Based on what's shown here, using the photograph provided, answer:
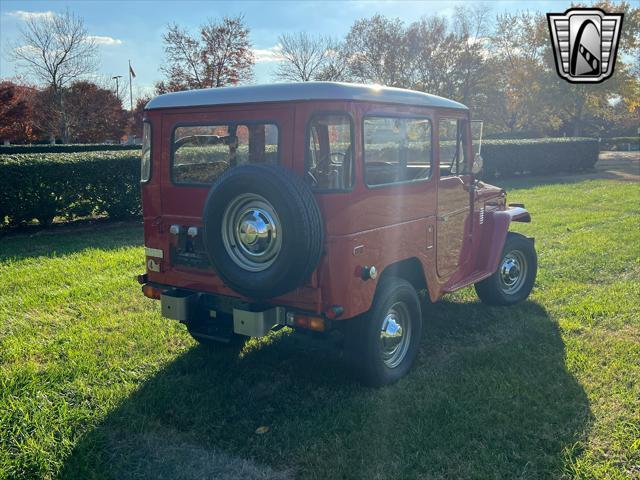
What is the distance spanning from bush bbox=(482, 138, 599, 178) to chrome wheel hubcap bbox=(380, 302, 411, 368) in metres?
14.5

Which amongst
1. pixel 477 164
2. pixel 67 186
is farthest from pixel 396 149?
pixel 67 186

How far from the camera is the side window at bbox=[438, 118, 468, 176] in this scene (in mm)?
4819

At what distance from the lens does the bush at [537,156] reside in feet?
60.9

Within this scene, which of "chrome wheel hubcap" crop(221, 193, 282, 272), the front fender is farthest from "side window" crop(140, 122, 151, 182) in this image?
the front fender

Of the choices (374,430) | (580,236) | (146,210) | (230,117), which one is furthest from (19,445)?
(580,236)

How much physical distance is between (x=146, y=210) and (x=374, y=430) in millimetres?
2390

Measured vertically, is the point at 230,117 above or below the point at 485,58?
below

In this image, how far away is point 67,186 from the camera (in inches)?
382

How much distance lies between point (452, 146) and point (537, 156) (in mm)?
16687

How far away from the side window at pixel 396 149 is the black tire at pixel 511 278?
177 centimetres

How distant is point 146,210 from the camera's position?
4430mm

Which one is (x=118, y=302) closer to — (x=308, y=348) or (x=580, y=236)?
(x=308, y=348)

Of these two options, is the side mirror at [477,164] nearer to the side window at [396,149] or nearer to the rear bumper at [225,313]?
the side window at [396,149]

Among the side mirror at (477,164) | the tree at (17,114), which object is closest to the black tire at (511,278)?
the side mirror at (477,164)
